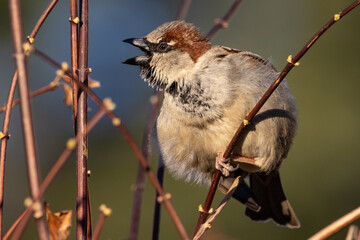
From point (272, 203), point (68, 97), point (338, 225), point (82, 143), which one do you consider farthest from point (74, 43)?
point (272, 203)

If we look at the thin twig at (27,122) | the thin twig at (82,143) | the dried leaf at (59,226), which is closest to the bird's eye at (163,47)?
the thin twig at (82,143)

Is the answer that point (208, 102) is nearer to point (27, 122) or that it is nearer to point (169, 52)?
point (169, 52)

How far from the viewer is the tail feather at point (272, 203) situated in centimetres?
307

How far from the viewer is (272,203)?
3.13 metres

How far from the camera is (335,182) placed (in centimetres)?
489

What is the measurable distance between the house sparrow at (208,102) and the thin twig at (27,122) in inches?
53.7

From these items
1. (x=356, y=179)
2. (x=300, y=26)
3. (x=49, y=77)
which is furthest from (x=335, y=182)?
(x=49, y=77)

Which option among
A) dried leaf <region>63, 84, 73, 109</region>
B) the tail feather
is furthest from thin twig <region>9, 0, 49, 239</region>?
the tail feather

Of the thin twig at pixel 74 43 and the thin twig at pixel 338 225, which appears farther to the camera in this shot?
the thin twig at pixel 74 43

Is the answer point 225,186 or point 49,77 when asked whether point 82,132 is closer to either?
→ point 225,186

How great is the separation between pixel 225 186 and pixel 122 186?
2797 mm

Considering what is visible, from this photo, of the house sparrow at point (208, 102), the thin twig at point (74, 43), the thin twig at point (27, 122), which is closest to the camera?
the thin twig at point (27, 122)

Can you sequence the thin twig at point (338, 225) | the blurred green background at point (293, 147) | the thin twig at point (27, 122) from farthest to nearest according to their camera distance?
the blurred green background at point (293, 147) → the thin twig at point (338, 225) → the thin twig at point (27, 122)

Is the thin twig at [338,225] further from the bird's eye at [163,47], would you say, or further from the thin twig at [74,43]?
the bird's eye at [163,47]
